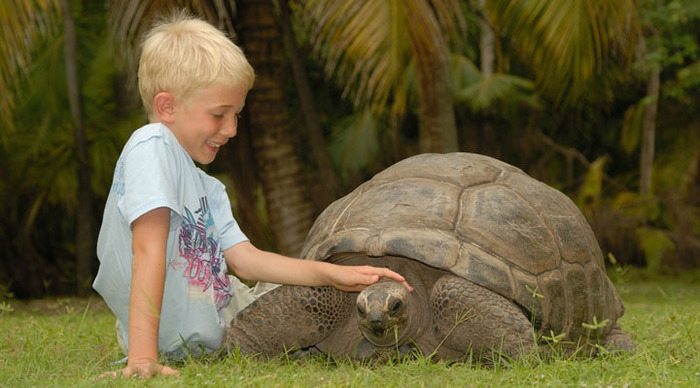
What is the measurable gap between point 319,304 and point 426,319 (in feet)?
1.14

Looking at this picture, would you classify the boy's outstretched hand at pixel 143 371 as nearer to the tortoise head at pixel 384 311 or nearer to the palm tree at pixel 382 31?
the tortoise head at pixel 384 311

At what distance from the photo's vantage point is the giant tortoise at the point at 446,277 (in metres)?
3.07

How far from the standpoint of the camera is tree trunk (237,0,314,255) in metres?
8.05

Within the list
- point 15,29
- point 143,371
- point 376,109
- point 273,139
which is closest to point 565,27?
point 273,139

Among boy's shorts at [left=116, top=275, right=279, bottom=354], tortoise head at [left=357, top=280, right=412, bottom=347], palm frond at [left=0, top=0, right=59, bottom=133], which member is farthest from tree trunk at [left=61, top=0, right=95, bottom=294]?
tortoise head at [left=357, top=280, right=412, bottom=347]

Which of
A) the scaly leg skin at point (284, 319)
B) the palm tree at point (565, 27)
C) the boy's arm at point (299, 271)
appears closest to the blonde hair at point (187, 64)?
the boy's arm at point (299, 271)

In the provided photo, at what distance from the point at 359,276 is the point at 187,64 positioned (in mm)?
794

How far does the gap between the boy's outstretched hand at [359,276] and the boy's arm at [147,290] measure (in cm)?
53

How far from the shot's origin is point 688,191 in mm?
11750

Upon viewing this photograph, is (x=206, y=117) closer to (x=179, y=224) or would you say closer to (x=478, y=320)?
(x=179, y=224)

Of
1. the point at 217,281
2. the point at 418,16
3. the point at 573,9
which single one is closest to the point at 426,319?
the point at 217,281

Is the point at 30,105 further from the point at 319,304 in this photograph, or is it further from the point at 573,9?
the point at 319,304

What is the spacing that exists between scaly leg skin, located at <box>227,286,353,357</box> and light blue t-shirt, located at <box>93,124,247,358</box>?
3.8 inches

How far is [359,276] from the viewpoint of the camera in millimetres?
3033
